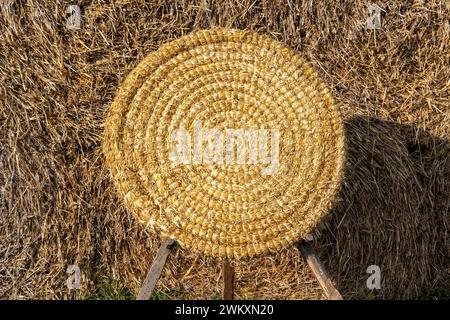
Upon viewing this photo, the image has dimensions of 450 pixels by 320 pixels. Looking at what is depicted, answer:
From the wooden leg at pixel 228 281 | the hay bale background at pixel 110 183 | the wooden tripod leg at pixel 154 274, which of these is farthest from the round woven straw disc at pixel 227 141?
the hay bale background at pixel 110 183

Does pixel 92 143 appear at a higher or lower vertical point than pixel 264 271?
higher

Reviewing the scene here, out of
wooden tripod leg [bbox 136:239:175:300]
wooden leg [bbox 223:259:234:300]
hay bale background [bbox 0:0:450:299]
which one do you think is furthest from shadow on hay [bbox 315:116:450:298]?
wooden tripod leg [bbox 136:239:175:300]

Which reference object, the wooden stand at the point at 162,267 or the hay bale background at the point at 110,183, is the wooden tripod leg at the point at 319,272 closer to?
the wooden stand at the point at 162,267

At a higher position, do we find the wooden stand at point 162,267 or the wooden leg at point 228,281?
the wooden stand at point 162,267

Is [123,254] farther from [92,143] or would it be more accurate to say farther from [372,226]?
[372,226]

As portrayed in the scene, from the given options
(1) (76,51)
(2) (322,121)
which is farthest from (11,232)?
(2) (322,121)

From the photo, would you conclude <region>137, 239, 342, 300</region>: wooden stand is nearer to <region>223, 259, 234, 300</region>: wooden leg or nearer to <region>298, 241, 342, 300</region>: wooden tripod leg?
<region>298, 241, 342, 300</region>: wooden tripod leg
